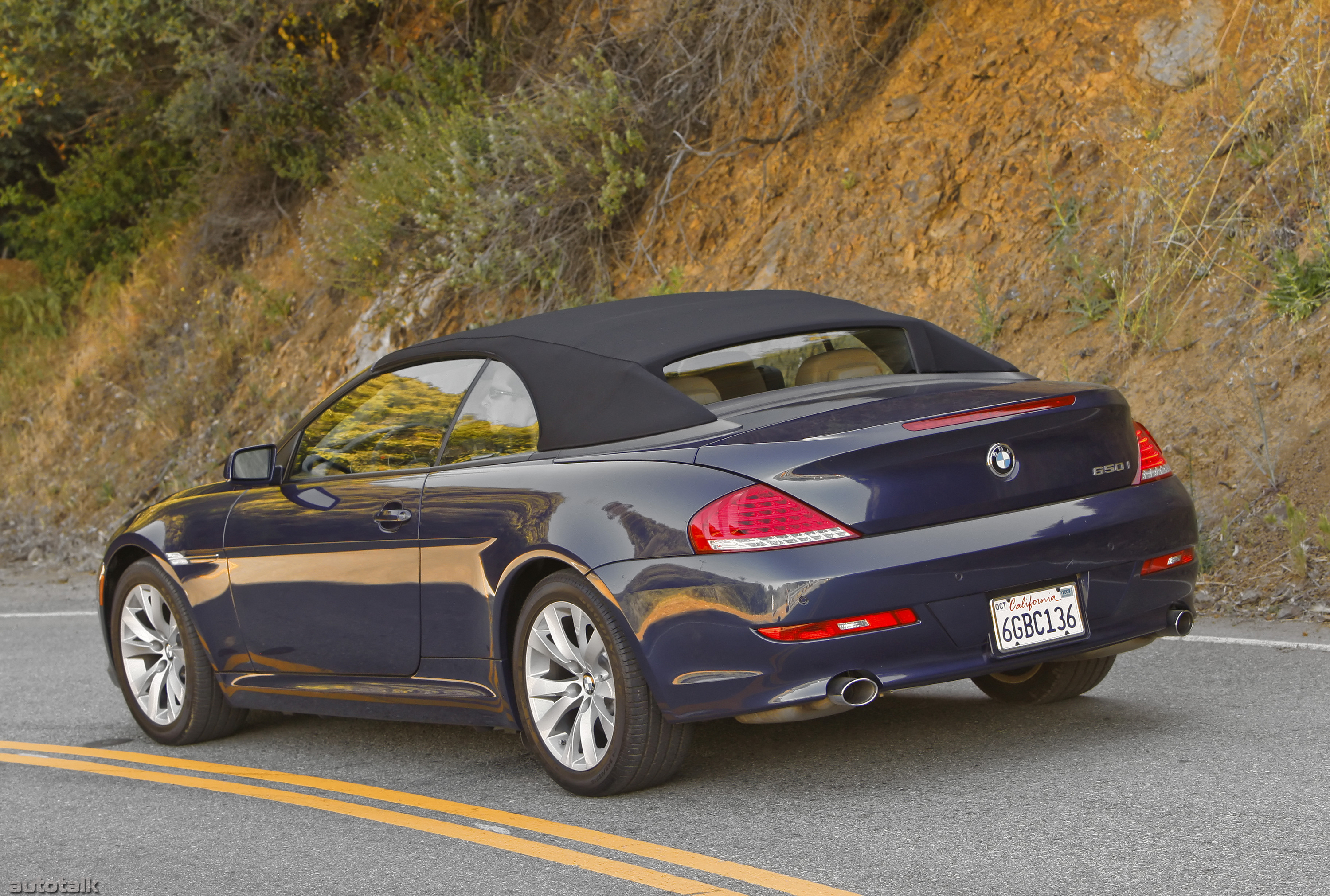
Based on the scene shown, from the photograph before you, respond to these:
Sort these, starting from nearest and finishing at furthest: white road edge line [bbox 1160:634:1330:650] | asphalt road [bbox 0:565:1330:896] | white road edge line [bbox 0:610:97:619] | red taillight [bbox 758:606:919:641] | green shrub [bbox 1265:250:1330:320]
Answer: asphalt road [bbox 0:565:1330:896] < red taillight [bbox 758:606:919:641] < white road edge line [bbox 1160:634:1330:650] < green shrub [bbox 1265:250:1330:320] < white road edge line [bbox 0:610:97:619]

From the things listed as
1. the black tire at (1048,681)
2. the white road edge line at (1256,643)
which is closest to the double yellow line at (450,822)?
the black tire at (1048,681)

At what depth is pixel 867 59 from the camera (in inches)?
540

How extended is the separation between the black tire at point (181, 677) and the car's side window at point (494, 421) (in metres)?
1.82

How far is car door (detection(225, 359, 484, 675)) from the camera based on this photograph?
5.56m

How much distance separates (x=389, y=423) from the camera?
5.96 metres

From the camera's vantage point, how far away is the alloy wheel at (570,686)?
4.91 m

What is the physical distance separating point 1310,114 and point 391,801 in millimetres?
8352

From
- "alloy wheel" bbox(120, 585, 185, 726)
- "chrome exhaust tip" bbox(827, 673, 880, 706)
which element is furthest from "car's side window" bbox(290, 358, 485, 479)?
"chrome exhaust tip" bbox(827, 673, 880, 706)

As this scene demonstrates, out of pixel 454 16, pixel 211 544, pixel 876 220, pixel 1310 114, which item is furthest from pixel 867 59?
pixel 211 544

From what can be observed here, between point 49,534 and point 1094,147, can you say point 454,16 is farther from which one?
point 1094,147

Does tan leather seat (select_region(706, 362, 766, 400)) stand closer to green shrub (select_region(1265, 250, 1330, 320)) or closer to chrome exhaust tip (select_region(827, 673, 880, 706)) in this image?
chrome exhaust tip (select_region(827, 673, 880, 706))

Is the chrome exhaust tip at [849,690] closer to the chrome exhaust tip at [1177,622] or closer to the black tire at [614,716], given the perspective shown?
the black tire at [614,716]

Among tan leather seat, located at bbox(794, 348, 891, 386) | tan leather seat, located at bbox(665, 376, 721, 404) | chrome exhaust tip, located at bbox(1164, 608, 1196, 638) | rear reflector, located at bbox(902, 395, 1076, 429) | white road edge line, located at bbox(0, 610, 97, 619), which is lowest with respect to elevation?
white road edge line, located at bbox(0, 610, 97, 619)

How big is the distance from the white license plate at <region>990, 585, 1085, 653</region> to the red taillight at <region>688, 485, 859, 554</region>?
22.8 inches
